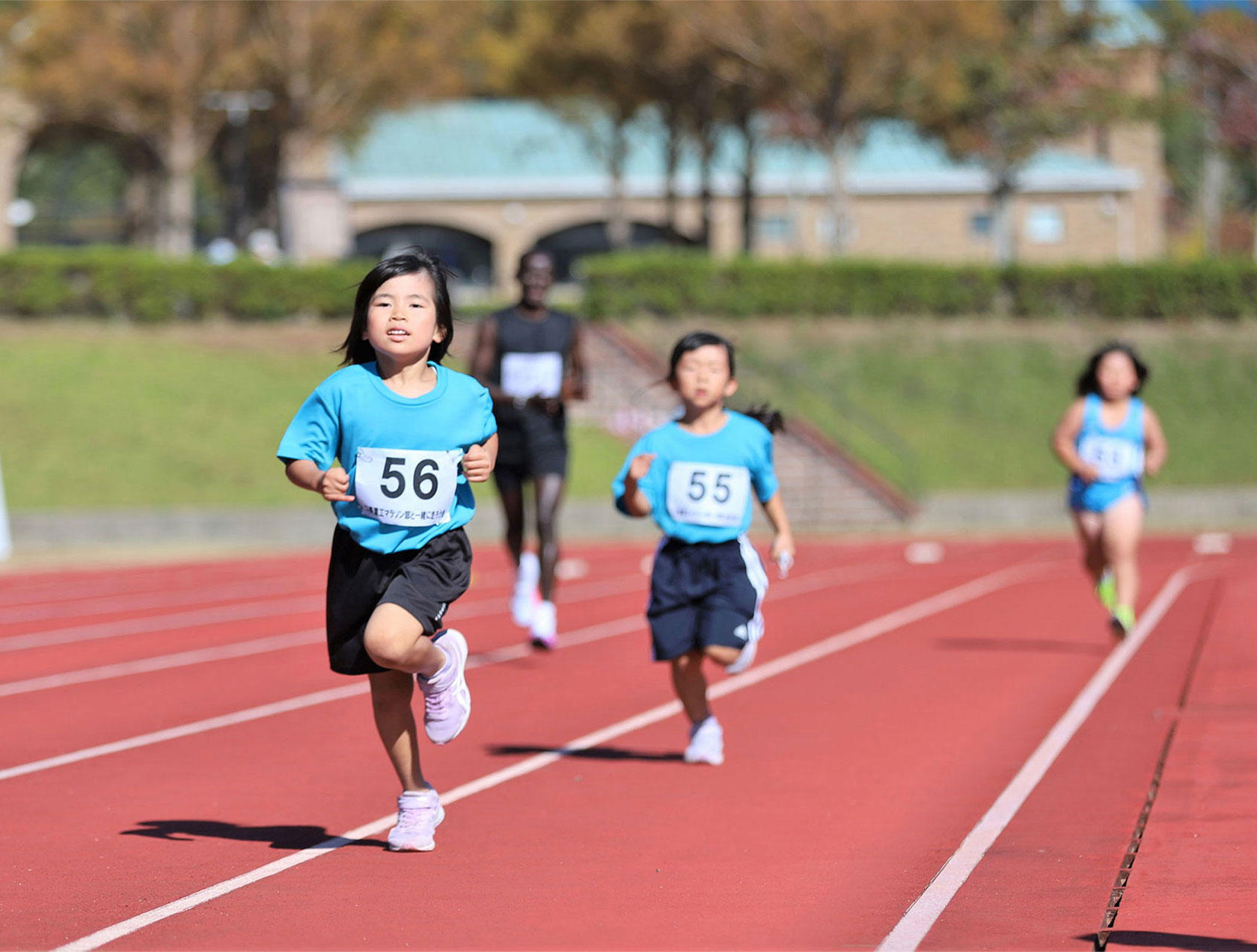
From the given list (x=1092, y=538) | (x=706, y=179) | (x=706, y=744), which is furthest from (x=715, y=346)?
(x=706, y=179)

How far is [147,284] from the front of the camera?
112ft

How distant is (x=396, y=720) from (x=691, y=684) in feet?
6.74

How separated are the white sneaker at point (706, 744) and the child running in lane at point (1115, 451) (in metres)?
4.32

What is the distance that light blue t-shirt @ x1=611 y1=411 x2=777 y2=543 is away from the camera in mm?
7559

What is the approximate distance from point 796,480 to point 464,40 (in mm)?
22374

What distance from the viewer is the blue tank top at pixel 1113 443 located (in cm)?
1138

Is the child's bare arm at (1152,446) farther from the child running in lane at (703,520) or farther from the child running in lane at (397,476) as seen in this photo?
the child running in lane at (397,476)

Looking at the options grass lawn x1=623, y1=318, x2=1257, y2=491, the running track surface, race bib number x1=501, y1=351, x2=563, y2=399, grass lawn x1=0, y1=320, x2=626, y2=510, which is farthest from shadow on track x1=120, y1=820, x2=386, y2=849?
grass lawn x1=623, y1=318, x2=1257, y2=491

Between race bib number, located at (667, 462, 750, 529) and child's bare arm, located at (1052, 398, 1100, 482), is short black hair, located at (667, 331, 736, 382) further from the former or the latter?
child's bare arm, located at (1052, 398, 1100, 482)

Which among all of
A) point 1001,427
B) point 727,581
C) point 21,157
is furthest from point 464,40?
point 727,581

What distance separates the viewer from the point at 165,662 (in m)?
12.0

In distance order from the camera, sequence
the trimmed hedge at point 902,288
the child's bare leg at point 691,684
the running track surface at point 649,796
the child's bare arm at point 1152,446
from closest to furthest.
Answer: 1. the running track surface at point 649,796
2. the child's bare leg at point 691,684
3. the child's bare arm at point 1152,446
4. the trimmed hedge at point 902,288

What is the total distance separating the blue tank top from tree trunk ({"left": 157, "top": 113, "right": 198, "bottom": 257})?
33614mm

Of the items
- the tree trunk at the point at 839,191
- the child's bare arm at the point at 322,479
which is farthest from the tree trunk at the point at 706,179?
the child's bare arm at the point at 322,479
